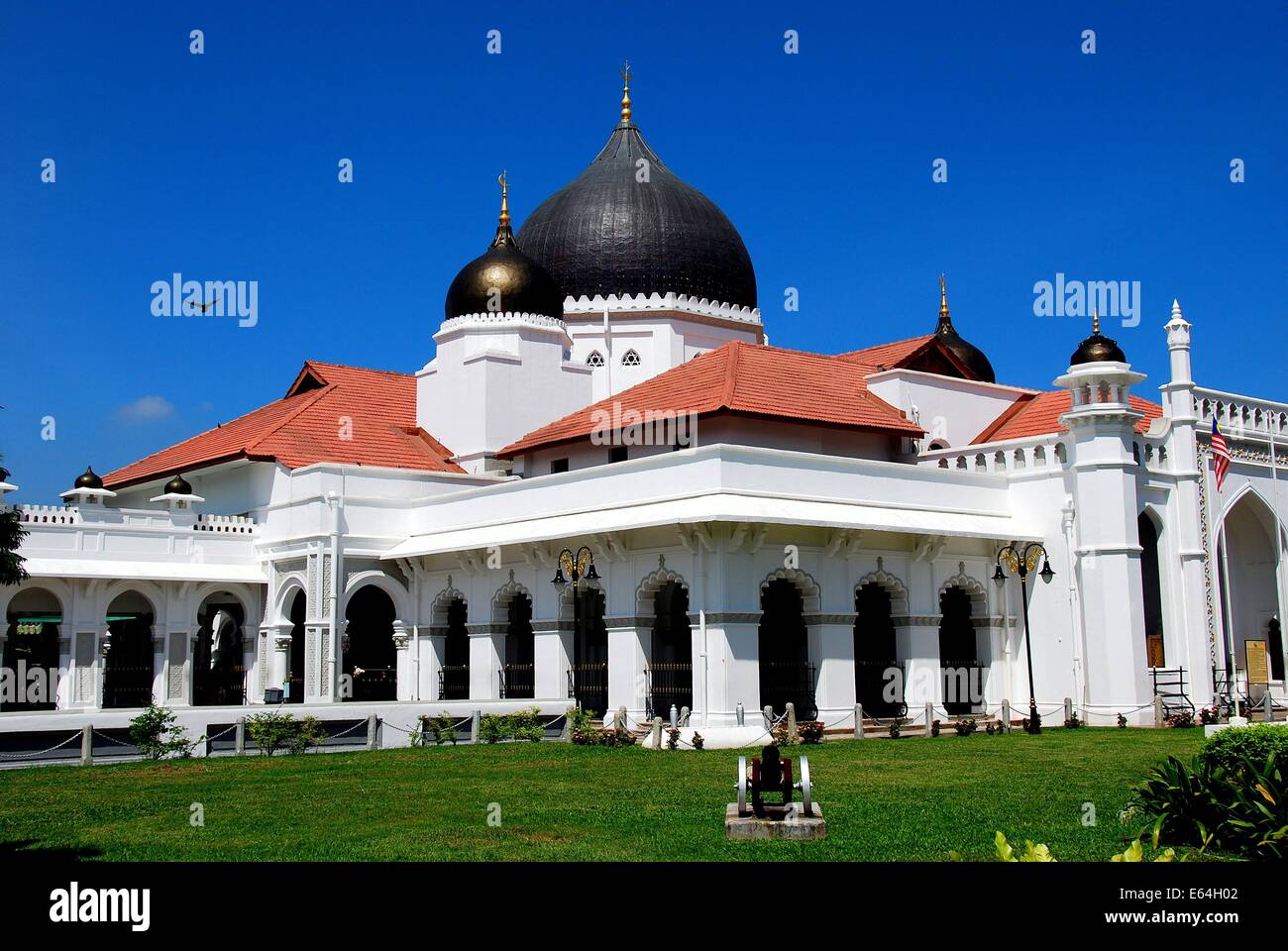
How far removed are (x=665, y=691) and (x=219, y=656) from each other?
21.3 meters

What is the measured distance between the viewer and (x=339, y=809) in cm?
1353

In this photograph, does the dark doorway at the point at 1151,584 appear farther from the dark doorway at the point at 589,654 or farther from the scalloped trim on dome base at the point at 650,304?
the scalloped trim on dome base at the point at 650,304

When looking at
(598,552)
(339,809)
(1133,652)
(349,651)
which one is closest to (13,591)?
(349,651)

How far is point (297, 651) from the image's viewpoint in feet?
107

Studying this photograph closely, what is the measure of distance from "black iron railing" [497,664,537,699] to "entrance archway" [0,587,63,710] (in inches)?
392

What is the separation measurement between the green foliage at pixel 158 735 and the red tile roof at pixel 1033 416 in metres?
18.1

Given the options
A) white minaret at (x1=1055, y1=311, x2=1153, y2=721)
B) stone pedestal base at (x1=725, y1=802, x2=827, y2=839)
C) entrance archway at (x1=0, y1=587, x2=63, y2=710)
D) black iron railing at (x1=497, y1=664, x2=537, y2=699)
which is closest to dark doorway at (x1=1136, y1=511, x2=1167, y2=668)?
white minaret at (x1=1055, y1=311, x2=1153, y2=721)

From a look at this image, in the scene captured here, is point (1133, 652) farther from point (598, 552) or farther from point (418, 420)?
point (418, 420)

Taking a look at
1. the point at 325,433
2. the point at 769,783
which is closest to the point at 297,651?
the point at 325,433

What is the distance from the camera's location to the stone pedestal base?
35.9ft

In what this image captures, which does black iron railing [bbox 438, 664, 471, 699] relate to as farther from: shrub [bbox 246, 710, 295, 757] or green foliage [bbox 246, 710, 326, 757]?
shrub [bbox 246, 710, 295, 757]

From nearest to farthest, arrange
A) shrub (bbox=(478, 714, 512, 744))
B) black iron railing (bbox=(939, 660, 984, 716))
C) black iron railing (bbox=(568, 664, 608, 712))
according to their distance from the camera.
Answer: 1. shrub (bbox=(478, 714, 512, 744))
2. black iron railing (bbox=(568, 664, 608, 712))
3. black iron railing (bbox=(939, 660, 984, 716))

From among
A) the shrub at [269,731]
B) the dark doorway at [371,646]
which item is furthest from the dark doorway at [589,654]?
the shrub at [269,731]

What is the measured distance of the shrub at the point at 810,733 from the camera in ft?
74.6
